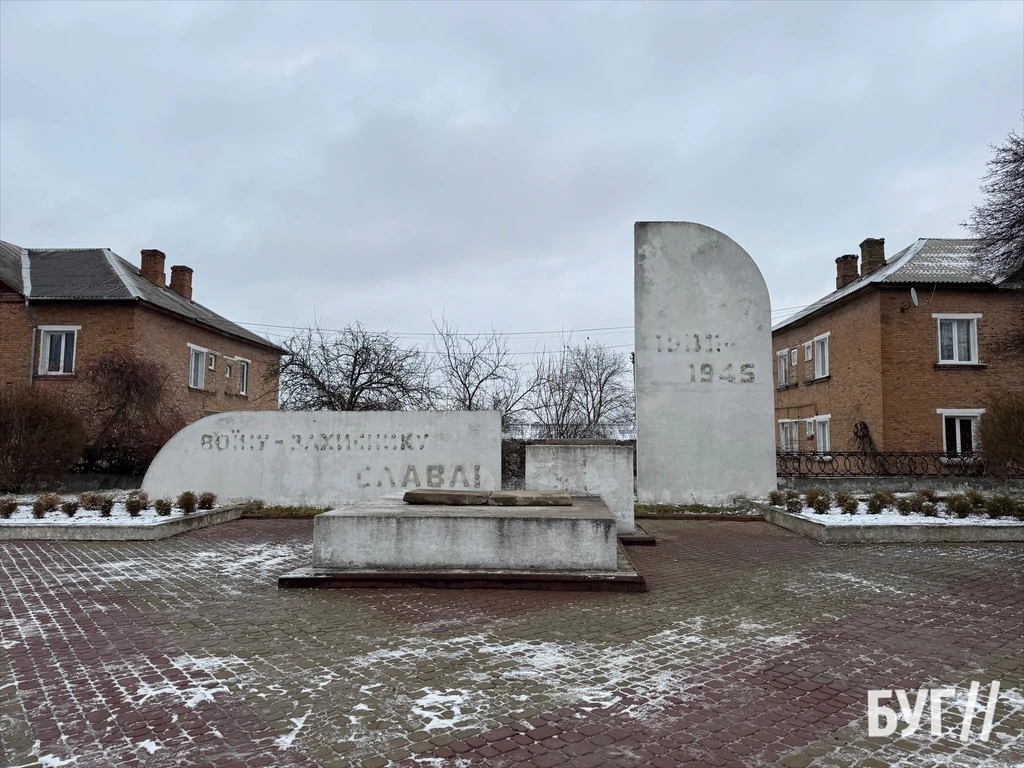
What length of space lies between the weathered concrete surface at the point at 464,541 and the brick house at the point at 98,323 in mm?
19111

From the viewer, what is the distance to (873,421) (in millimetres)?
21344

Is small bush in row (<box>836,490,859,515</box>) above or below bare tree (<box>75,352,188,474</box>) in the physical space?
below

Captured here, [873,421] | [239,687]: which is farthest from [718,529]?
[873,421]

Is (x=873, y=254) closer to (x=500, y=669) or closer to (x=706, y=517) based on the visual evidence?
(x=706, y=517)

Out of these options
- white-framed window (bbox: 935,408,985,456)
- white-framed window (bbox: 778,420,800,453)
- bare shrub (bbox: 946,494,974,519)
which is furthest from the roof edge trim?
white-framed window (bbox: 935,408,985,456)

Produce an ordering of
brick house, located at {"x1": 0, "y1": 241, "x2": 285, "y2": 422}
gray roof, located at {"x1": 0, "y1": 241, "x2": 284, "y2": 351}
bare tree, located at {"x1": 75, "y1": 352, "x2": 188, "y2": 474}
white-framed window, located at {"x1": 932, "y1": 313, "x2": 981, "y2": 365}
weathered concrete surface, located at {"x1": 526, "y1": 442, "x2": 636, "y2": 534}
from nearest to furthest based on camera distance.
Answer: weathered concrete surface, located at {"x1": 526, "y1": 442, "x2": 636, "y2": 534} → bare tree, located at {"x1": 75, "y1": 352, "x2": 188, "y2": 474} → white-framed window, located at {"x1": 932, "y1": 313, "x2": 981, "y2": 365} → brick house, located at {"x1": 0, "y1": 241, "x2": 285, "y2": 422} → gray roof, located at {"x1": 0, "y1": 241, "x2": 284, "y2": 351}

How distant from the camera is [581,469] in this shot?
428 inches

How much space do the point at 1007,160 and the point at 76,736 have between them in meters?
16.8

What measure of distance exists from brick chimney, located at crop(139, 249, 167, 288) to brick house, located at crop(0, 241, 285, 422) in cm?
4

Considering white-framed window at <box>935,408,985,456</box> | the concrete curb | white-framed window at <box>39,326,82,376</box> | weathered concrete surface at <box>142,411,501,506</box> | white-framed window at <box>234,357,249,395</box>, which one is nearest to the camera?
the concrete curb

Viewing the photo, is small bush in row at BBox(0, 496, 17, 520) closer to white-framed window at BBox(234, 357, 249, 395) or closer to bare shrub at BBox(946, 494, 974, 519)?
bare shrub at BBox(946, 494, 974, 519)

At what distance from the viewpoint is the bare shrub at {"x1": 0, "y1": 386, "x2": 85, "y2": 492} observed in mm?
15086

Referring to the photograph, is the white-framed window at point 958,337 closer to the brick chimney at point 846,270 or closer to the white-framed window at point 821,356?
the white-framed window at point 821,356

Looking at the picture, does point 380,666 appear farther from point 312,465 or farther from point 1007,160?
point 1007,160
